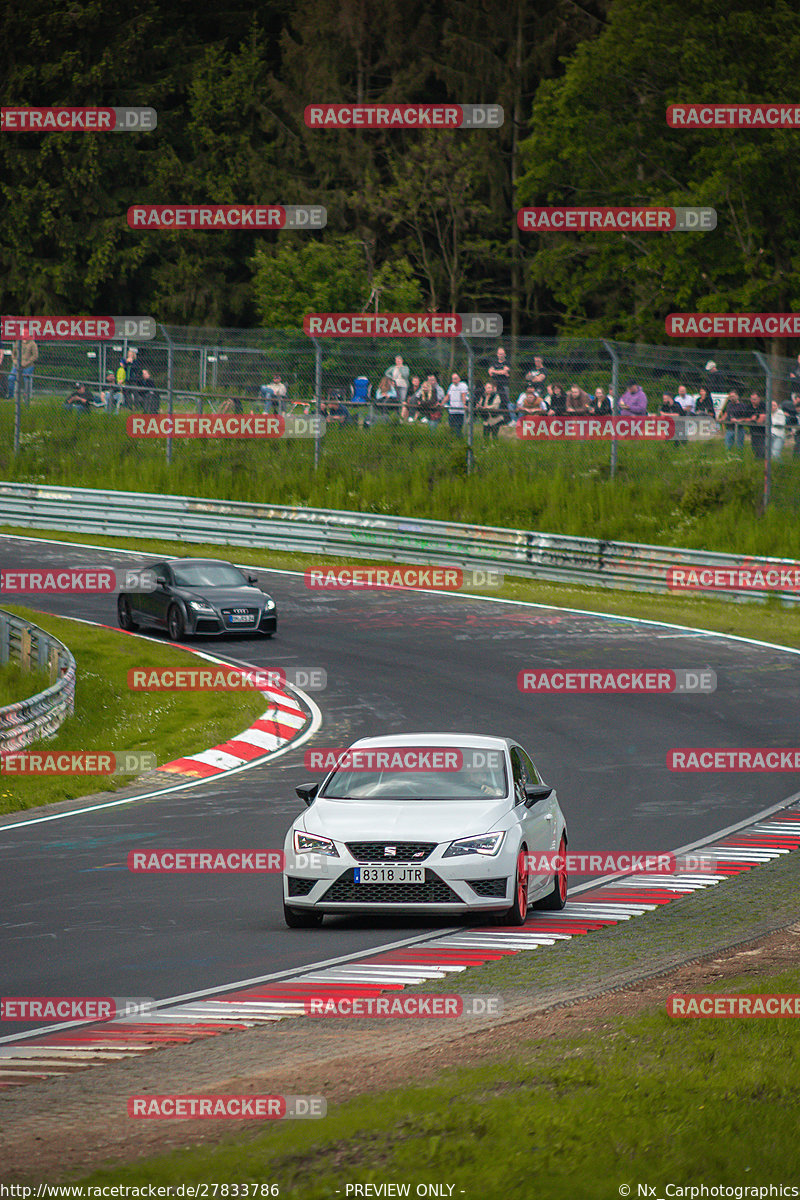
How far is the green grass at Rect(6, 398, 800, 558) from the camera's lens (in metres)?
33.8

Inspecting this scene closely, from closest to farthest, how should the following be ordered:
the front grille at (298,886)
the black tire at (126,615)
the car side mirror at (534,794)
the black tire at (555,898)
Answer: the front grille at (298,886), the car side mirror at (534,794), the black tire at (555,898), the black tire at (126,615)

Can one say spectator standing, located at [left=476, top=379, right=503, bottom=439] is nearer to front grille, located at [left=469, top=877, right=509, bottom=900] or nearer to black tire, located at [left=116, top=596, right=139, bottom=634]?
black tire, located at [left=116, top=596, right=139, bottom=634]

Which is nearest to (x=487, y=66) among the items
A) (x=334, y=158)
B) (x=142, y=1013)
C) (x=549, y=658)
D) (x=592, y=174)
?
→ (x=334, y=158)

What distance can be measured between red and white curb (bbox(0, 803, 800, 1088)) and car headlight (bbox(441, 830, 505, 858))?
1.87 ft

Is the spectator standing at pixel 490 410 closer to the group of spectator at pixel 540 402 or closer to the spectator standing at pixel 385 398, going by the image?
the group of spectator at pixel 540 402

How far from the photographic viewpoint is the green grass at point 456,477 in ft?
111

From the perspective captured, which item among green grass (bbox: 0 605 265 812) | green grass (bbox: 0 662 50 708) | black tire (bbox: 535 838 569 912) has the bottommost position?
green grass (bbox: 0 605 265 812)

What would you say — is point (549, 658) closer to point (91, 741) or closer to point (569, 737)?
point (569, 737)

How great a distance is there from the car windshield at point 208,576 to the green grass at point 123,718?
1.30 m

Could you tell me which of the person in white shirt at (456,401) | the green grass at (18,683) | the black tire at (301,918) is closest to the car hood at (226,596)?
the green grass at (18,683)

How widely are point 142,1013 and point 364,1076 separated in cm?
201

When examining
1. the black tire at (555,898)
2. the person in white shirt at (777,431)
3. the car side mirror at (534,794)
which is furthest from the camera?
the person in white shirt at (777,431)

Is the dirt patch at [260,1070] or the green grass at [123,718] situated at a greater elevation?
the dirt patch at [260,1070]

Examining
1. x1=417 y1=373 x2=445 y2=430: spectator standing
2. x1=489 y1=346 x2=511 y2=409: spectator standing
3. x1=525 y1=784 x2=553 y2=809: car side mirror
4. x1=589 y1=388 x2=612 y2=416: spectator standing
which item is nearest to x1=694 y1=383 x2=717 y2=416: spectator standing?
x1=589 y1=388 x2=612 y2=416: spectator standing
